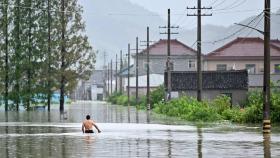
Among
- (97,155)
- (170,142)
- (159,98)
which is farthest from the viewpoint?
(159,98)

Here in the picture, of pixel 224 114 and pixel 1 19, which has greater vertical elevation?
pixel 1 19

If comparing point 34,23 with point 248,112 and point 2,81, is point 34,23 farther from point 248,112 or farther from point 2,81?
point 248,112

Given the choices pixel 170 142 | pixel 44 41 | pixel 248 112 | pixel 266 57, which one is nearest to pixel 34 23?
pixel 44 41

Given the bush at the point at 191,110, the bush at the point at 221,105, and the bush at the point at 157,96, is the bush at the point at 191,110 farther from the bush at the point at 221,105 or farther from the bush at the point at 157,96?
the bush at the point at 157,96

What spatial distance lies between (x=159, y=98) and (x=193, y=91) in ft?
23.9

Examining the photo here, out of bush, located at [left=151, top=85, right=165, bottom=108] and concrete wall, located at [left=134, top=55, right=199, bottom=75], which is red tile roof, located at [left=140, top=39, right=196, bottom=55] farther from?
bush, located at [left=151, top=85, right=165, bottom=108]

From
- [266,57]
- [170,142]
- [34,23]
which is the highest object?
[34,23]

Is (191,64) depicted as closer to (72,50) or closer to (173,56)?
(173,56)

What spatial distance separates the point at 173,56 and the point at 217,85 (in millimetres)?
55092

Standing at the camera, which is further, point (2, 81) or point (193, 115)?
point (2, 81)

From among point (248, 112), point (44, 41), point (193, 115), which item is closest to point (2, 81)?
point (44, 41)

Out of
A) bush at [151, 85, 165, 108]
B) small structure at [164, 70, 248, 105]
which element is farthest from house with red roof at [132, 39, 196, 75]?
small structure at [164, 70, 248, 105]

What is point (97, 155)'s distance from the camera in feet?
72.9

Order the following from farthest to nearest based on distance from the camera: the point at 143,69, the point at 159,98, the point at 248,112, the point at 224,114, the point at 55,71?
the point at 143,69, the point at 159,98, the point at 55,71, the point at 224,114, the point at 248,112
